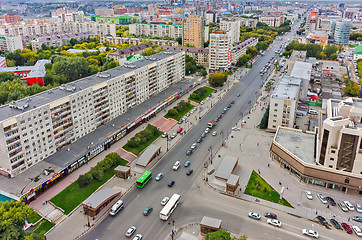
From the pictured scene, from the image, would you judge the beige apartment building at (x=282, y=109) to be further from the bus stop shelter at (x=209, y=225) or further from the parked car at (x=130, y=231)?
the parked car at (x=130, y=231)

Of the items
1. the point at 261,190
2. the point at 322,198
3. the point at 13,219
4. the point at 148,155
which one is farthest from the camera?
the point at 148,155

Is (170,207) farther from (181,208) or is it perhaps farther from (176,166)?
(176,166)

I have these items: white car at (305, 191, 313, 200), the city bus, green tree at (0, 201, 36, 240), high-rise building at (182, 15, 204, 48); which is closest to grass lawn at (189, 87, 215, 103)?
the city bus

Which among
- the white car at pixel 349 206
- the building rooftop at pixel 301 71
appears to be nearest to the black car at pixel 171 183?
the white car at pixel 349 206

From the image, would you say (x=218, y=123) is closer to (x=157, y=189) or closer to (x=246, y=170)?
(x=246, y=170)

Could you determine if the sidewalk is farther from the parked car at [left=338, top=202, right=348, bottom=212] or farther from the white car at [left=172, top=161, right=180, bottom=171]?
the parked car at [left=338, top=202, right=348, bottom=212]

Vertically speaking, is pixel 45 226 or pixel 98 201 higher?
pixel 98 201

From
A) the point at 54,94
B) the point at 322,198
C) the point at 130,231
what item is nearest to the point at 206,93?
the point at 54,94
